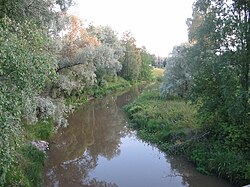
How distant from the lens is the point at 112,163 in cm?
1691

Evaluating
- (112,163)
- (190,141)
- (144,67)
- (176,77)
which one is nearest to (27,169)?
(112,163)

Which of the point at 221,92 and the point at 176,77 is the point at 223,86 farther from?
the point at 176,77

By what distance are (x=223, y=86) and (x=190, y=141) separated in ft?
13.1

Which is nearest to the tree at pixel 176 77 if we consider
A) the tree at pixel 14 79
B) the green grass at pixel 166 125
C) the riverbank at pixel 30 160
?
the green grass at pixel 166 125

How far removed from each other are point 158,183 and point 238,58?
22.5 feet

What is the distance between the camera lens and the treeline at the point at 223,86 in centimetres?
1396

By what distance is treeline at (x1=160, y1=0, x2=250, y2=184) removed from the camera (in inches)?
550

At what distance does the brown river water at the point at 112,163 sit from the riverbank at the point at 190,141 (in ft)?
1.57

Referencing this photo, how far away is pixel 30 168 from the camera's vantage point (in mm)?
13359

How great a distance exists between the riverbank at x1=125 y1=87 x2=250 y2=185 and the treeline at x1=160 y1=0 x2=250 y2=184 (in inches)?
1.7

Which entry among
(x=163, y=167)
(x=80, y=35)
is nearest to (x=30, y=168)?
(x=163, y=167)

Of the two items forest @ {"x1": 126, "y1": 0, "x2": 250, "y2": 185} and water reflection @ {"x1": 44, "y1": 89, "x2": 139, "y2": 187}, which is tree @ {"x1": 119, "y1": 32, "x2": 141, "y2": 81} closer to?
water reflection @ {"x1": 44, "y1": 89, "x2": 139, "y2": 187}

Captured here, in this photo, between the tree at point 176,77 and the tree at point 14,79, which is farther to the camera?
the tree at point 176,77

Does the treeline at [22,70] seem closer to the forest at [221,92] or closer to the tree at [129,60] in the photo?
the forest at [221,92]
